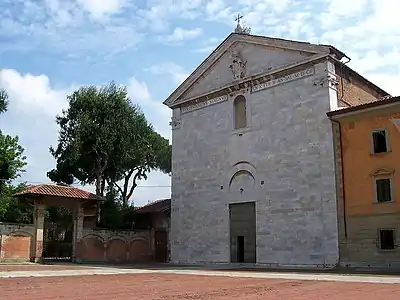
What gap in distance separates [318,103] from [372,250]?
796 cm

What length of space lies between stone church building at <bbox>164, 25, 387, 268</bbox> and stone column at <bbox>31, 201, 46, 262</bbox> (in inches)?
329

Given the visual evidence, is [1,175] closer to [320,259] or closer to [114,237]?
[114,237]

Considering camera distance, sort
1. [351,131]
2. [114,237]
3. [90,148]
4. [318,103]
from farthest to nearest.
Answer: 1. [90,148]
2. [114,237]
3. [318,103]
4. [351,131]

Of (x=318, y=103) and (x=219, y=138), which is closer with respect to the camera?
(x=318, y=103)

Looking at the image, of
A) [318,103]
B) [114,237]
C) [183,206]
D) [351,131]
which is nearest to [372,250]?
[351,131]

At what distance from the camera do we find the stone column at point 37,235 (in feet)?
94.5

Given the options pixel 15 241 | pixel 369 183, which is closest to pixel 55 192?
pixel 15 241

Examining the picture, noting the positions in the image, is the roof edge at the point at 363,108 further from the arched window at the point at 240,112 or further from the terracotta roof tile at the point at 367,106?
the arched window at the point at 240,112

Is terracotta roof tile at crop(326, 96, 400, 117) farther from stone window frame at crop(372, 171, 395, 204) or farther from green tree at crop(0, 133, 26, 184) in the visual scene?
green tree at crop(0, 133, 26, 184)

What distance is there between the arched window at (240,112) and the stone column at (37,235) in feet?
42.8

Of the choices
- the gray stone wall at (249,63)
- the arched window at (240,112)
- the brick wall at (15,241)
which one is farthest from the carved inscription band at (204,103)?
the brick wall at (15,241)

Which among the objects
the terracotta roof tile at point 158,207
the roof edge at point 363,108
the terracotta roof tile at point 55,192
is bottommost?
the terracotta roof tile at point 158,207

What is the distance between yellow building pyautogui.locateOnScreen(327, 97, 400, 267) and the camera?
21688 mm

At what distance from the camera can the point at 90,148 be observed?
38531mm
